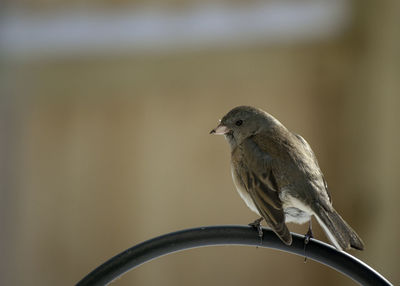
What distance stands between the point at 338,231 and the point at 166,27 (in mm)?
2140

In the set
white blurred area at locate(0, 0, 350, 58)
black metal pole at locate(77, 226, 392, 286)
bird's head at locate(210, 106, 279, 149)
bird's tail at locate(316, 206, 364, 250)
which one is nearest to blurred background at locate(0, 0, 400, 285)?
white blurred area at locate(0, 0, 350, 58)

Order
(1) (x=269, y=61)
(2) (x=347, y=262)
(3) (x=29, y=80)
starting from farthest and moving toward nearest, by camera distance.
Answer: (3) (x=29, y=80) → (1) (x=269, y=61) → (2) (x=347, y=262)

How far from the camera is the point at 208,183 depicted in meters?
3.54

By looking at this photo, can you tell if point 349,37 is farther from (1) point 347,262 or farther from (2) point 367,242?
(1) point 347,262

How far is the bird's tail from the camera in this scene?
5.77 ft

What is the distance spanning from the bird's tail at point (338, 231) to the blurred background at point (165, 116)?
136 cm

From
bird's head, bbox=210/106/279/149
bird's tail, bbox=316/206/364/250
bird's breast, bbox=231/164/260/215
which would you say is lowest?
bird's tail, bbox=316/206/364/250

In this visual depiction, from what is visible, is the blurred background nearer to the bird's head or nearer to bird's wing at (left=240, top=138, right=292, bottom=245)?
the bird's head

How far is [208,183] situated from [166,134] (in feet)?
1.23

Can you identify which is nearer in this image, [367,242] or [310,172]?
[310,172]

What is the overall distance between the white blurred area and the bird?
138cm

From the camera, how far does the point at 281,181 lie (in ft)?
6.77

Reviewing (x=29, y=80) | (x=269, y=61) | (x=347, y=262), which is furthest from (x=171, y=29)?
(x=347, y=262)

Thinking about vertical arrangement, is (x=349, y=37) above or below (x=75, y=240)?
above
